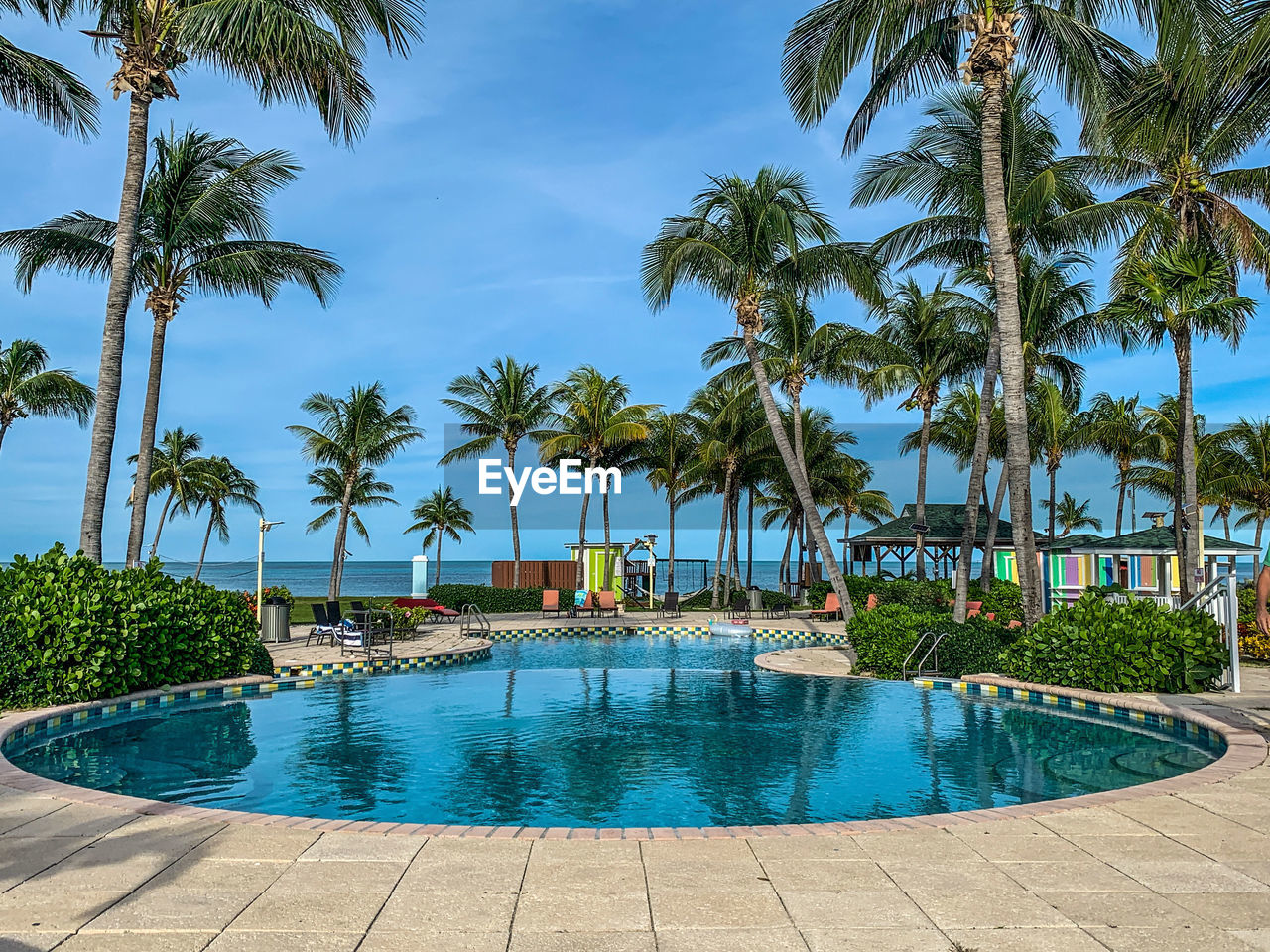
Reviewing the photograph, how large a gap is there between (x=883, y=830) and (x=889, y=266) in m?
16.9

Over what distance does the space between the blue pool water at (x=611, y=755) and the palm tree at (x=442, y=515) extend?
45512 mm

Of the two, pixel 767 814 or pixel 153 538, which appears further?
pixel 153 538

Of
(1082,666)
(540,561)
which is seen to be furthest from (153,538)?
(1082,666)

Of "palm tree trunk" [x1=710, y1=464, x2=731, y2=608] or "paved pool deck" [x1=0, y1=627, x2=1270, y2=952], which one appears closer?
"paved pool deck" [x1=0, y1=627, x2=1270, y2=952]

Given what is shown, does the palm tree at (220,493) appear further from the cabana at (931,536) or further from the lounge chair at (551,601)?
the cabana at (931,536)

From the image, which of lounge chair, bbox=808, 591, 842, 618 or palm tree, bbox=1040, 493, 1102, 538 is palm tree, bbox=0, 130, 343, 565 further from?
palm tree, bbox=1040, 493, 1102, 538

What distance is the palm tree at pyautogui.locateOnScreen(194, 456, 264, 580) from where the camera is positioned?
41.9 meters

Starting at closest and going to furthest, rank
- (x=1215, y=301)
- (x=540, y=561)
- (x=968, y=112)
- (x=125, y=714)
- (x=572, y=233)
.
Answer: (x=125, y=714) < (x=1215, y=301) < (x=968, y=112) < (x=572, y=233) < (x=540, y=561)

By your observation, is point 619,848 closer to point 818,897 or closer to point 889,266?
point 818,897

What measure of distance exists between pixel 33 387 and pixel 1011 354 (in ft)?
91.7

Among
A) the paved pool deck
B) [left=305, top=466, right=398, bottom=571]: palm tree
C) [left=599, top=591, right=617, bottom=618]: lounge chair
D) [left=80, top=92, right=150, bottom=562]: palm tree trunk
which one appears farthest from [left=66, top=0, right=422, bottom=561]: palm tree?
[left=305, top=466, right=398, bottom=571]: palm tree

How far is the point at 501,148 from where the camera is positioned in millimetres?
19344

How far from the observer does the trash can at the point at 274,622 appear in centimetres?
1748

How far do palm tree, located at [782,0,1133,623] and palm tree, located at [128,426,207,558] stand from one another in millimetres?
34821
